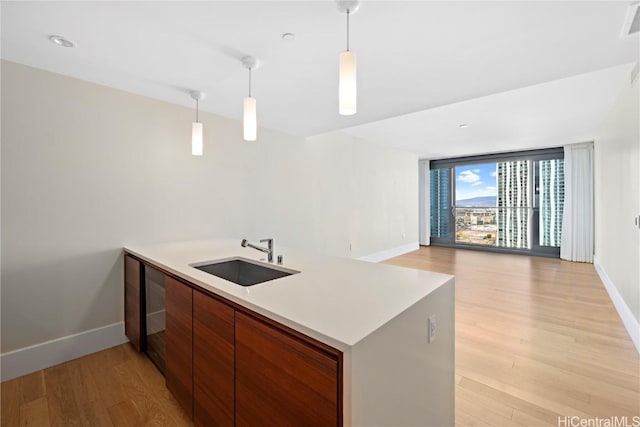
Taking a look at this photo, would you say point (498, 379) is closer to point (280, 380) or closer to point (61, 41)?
point (280, 380)

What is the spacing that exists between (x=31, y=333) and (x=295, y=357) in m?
2.40

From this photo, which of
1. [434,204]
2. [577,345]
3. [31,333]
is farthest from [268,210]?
[434,204]

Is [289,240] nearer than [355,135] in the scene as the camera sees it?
Yes

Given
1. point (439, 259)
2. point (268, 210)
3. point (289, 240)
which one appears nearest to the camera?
point (268, 210)

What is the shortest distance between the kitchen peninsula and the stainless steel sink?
0.21 ft

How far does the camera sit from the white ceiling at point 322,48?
146 cm

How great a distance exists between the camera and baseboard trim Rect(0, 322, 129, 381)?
199 centimetres

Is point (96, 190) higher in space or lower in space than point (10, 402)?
higher

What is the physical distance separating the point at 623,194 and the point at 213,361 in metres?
3.96

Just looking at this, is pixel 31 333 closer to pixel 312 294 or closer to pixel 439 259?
pixel 312 294

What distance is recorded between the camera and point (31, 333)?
2088mm

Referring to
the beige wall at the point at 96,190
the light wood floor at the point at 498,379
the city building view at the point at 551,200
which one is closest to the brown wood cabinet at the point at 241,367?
the light wood floor at the point at 498,379

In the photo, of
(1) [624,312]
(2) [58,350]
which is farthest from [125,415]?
(1) [624,312]

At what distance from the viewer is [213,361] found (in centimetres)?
130
